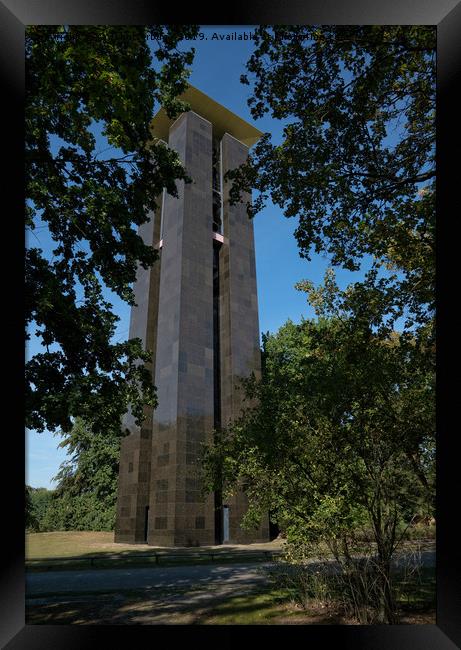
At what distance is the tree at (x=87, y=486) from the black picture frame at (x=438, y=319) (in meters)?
33.4

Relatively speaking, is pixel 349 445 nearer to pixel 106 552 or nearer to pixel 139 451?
pixel 106 552

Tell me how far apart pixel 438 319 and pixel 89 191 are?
9.24 m

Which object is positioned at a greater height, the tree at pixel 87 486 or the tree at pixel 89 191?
the tree at pixel 89 191

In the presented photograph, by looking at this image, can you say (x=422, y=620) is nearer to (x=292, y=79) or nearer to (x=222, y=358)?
(x=292, y=79)

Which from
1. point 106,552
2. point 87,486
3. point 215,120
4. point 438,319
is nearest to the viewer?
point 438,319

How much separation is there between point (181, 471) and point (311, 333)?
710 inches

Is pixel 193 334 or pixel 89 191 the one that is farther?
pixel 193 334

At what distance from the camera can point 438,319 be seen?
21.4ft

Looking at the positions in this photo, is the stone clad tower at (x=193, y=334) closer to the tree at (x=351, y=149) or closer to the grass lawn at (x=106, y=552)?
the grass lawn at (x=106, y=552)

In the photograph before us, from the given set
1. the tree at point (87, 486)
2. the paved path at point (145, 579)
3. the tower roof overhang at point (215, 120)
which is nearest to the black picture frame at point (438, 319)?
the paved path at point (145, 579)

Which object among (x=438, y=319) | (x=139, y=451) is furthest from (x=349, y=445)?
(x=139, y=451)

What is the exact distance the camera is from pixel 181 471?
26109 mm

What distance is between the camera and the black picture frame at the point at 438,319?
229 inches
